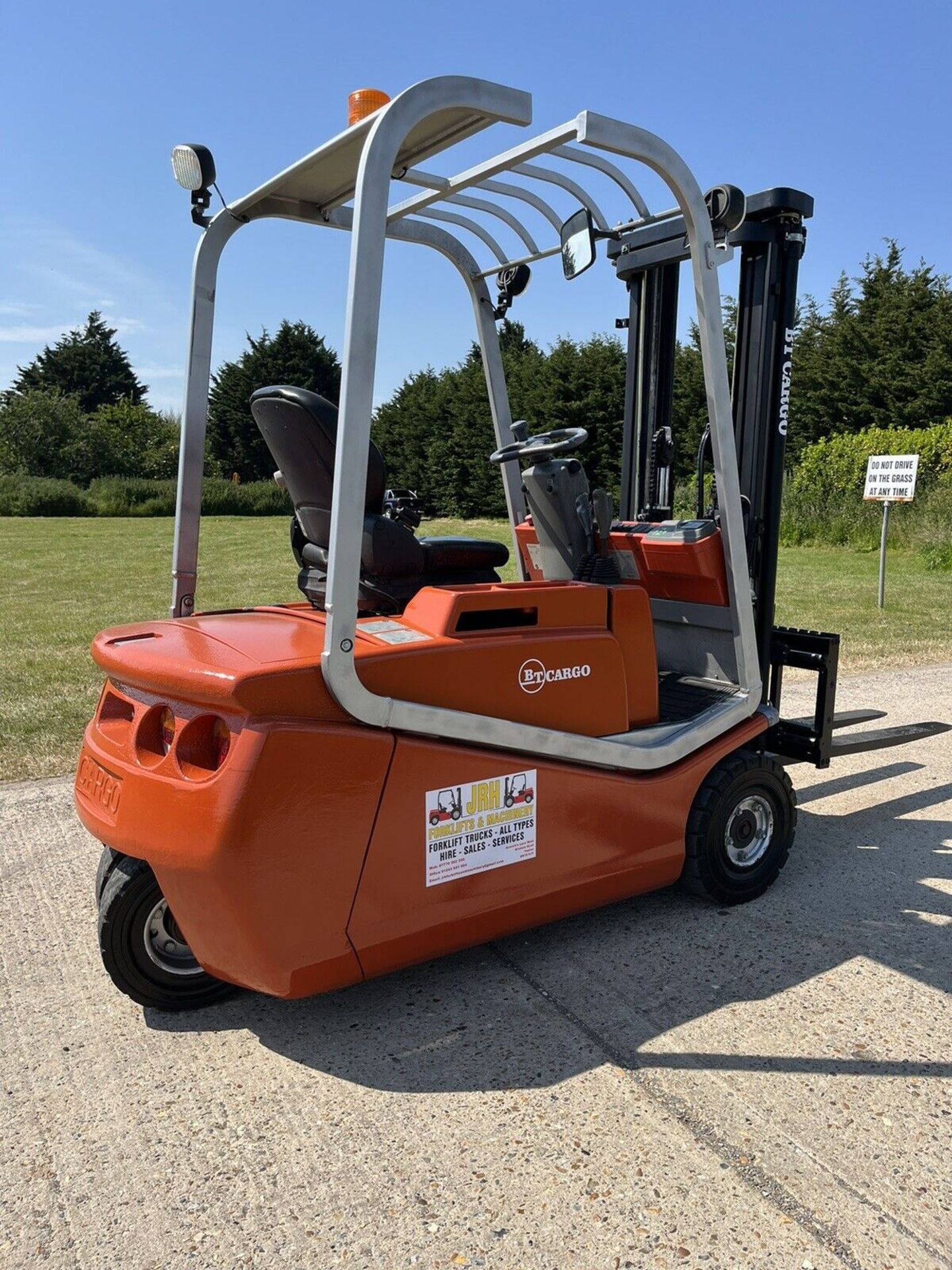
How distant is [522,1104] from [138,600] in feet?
41.1

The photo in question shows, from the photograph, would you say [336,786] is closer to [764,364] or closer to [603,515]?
[603,515]

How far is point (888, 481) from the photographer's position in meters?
13.0

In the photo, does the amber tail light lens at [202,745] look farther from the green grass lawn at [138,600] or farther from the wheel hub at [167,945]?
the green grass lawn at [138,600]

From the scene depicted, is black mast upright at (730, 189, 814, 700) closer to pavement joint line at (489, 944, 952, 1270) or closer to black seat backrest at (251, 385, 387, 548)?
black seat backrest at (251, 385, 387, 548)

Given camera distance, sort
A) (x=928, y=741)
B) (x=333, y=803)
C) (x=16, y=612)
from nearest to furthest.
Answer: (x=333, y=803) → (x=928, y=741) → (x=16, y=612)

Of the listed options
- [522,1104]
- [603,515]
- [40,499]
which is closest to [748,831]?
[603,515]

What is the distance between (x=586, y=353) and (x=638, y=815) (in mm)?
22631

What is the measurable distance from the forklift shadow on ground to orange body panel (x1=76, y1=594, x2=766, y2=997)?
225 mm

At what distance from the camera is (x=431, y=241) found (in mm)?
4246

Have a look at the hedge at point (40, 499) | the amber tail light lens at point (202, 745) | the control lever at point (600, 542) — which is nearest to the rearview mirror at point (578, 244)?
the control lever at point (600, 542)

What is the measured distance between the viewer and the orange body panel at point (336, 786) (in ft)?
8.54

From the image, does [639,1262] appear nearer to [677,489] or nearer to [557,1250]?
[557,1250]

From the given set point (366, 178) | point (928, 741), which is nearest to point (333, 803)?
point (366, 178)

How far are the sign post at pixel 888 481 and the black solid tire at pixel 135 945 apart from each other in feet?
36.4
